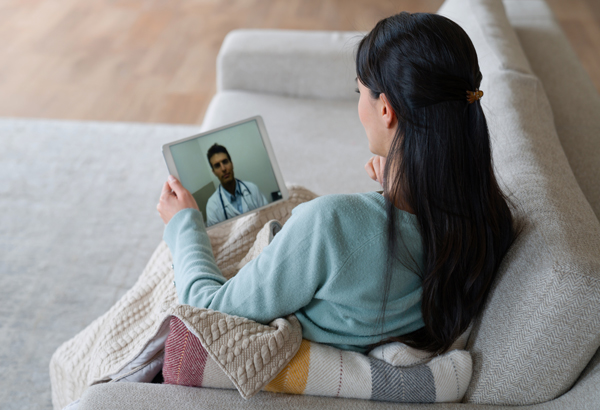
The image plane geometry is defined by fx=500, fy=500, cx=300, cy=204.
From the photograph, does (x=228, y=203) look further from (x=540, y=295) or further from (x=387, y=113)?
(x=540, y=295)

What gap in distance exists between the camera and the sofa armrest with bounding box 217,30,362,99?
5.78 ft

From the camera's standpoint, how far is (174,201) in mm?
998

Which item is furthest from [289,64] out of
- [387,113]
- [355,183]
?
[387,113]

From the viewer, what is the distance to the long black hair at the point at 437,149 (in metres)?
0.67

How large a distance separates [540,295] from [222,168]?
67 cm

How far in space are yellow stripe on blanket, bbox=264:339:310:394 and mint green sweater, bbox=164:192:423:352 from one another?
5cm

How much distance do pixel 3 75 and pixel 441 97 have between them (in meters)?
2.76

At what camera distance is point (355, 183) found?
1.48 m

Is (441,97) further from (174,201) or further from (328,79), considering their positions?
(328,79)

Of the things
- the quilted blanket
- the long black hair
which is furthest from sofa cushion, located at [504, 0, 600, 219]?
the quilted blanket

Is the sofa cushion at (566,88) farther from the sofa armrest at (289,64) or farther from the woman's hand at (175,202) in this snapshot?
the woman's hand at (175,202)

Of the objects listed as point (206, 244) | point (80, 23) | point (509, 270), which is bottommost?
point (509, 270)

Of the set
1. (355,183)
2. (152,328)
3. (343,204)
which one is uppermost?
(343,204)

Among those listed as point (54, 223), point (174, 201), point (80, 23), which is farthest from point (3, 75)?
point (174, 201)
